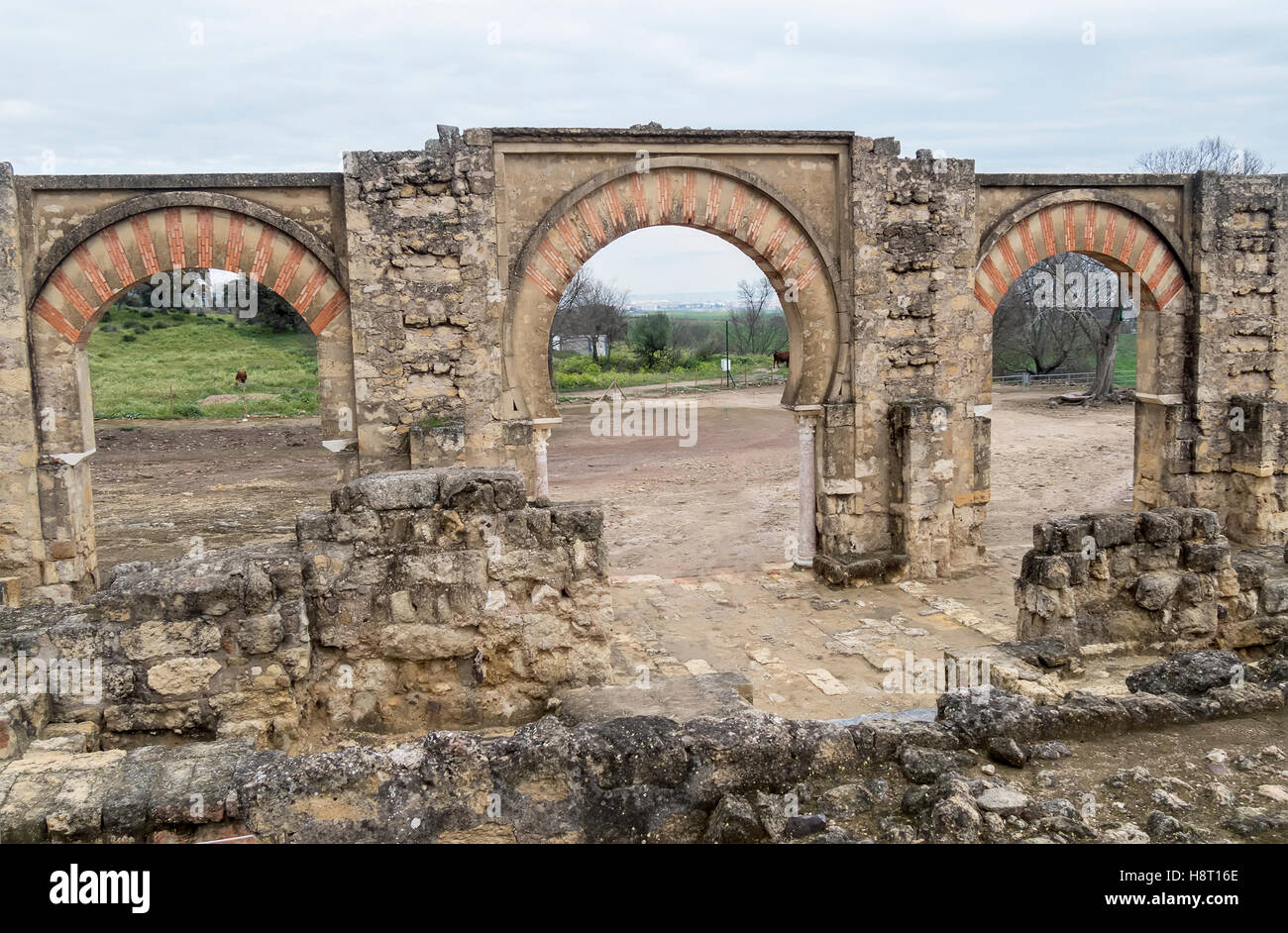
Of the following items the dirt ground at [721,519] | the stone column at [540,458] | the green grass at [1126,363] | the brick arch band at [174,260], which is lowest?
the dirt ground at [721,519]

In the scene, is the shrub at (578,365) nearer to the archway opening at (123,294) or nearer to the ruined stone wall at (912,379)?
the ruined stone wall at (912,379)

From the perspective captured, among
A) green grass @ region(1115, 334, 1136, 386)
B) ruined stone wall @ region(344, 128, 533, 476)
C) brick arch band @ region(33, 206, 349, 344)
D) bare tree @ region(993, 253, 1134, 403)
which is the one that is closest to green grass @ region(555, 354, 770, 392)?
bare tree @ region(993, 253, 1134, 403)

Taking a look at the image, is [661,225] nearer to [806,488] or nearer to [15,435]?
[806,488]

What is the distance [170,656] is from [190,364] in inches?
847

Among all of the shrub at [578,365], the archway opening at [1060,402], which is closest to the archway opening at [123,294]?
the archway opening at [1060,402]

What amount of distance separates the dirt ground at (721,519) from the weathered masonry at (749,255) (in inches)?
34.1

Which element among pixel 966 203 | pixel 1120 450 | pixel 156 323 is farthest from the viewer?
pixel 156 323

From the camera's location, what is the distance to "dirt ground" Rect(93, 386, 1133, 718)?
721cm

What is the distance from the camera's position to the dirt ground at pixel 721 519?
721 cm

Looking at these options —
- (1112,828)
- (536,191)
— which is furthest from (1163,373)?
(1112,828)

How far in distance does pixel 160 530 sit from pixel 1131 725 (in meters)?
10.2

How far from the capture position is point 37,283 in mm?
7285

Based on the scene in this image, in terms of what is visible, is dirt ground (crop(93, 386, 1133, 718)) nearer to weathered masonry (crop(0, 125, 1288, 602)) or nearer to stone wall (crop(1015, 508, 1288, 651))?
weathered masonry (crop(0, 125, 1288, 602))
